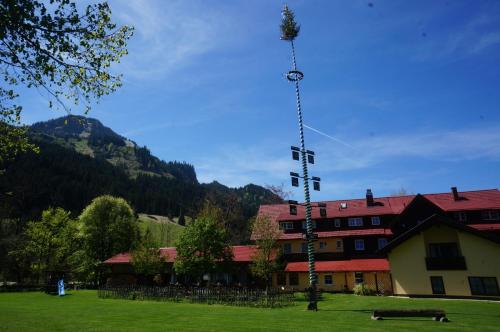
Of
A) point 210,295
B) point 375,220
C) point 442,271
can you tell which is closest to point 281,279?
point 375,220

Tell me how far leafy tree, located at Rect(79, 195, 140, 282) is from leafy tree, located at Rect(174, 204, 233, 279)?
21775 mm

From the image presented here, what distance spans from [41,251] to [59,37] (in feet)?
192

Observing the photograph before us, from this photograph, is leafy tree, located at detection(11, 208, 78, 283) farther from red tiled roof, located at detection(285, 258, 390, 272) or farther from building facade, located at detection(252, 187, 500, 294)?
red tiled roof, located at detection(285, 258, 390, 272)

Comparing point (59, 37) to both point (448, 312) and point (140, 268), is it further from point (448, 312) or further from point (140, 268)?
point (140, 268)

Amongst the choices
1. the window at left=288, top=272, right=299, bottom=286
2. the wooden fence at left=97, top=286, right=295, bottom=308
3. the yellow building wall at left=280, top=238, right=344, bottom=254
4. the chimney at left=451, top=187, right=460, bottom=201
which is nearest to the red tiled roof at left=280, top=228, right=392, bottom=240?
the yellow building wall at left=280, top=238, right=344, bottom=254

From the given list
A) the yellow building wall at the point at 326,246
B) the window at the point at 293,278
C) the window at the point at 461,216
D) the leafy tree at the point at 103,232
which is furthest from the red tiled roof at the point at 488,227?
the leafy tree at the point at 103,232

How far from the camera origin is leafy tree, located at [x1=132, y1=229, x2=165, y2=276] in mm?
42688

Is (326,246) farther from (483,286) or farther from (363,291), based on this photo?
(483,286)

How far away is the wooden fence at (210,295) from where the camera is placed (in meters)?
27.8

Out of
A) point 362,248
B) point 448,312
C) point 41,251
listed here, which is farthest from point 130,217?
point 448,312

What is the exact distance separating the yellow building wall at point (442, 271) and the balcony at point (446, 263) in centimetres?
35

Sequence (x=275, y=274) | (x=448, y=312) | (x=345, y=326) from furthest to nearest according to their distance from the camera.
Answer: (x=275, y=274), (x=448, y=312), (x=345, y=326)

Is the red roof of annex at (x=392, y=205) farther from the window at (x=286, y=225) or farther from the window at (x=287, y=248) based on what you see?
the window at (x=287, y=248)

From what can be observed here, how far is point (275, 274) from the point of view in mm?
44969
